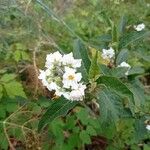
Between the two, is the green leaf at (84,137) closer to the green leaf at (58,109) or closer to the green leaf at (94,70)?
the green leaf at (58,109)

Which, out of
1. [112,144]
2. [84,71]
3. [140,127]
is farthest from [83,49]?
[112,144]

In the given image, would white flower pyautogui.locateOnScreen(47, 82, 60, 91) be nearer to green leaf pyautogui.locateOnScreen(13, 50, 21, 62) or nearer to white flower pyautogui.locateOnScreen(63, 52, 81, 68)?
white flower pyautogui.locateOnScreen(63, 52, 81, 68)

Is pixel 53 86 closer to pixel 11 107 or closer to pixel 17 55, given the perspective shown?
pixel 11 107

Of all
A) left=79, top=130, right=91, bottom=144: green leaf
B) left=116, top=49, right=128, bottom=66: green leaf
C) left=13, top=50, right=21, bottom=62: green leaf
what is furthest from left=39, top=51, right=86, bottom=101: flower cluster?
left=13, top=50, right=21, bottom=62: green leaf

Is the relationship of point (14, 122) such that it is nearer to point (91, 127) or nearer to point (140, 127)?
point (91, 127)

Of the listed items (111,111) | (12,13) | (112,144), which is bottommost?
(112,144)

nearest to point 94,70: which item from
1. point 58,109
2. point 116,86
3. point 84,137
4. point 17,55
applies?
point 116,86

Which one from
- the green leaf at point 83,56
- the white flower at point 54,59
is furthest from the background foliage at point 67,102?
the white flower at point 54,59
